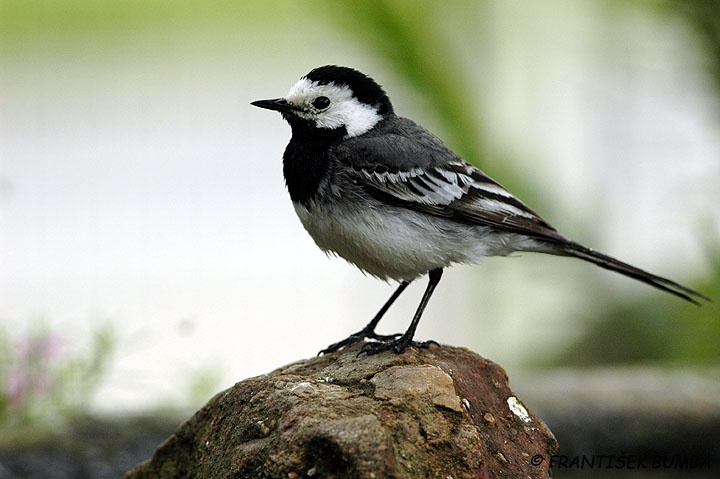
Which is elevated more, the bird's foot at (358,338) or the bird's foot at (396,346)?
the bird's foot at (396,346)

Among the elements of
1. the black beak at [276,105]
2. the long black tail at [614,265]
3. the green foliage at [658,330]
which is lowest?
the green foliage at [658,330]

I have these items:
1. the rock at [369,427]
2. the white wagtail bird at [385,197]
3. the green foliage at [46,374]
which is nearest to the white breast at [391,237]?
the white wagtail bird at [385,197]

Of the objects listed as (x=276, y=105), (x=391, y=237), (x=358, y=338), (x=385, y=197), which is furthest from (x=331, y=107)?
(x=358, y=338)

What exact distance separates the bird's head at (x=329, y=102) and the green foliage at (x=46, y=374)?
1641 millimetres

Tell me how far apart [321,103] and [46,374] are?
206cm

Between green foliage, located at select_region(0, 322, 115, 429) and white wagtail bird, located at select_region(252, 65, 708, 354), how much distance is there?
156 centimetres

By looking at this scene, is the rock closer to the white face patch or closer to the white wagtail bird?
the white wagtail bird

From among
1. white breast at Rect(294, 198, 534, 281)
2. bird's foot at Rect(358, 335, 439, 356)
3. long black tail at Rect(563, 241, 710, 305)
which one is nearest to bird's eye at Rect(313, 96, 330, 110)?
white breast at Rect(294, 198, 534, 281)

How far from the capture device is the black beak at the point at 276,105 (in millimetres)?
4281

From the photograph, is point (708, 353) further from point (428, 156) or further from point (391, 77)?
point (428, 156)

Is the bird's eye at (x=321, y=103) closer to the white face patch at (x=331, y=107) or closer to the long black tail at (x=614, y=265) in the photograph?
the white face patch at (x=331, y=107)

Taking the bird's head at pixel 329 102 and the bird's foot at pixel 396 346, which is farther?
the bird's head at pixel 329 102

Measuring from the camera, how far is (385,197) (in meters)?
4.16

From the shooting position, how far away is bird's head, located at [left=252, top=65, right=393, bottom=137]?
4352mm
